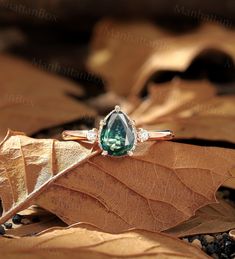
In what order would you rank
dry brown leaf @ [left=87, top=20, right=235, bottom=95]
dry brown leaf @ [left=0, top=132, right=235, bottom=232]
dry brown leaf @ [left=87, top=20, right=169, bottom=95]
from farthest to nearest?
dry brown leaf @ [left=87, top=20, right=169, bottom=95] < dry brown leaf @ [left=87, top=20, right=235, bottom=95] < dry brown leaf @ [left=0, top=132, right=235, bottom=232]

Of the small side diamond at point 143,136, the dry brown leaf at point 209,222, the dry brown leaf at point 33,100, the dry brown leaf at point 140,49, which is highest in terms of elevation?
the dry brown leaf at point 140,49

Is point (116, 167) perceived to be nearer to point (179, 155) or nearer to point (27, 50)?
point (179, 155)

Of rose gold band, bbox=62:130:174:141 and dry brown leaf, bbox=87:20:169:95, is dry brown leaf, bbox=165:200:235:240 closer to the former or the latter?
rose gold band, bbox=62:130:174:141

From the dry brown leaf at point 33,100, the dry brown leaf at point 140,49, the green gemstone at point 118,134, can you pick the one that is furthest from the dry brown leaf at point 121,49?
the green gemstone at point 118,134

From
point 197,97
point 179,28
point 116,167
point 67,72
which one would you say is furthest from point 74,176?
point 179,28

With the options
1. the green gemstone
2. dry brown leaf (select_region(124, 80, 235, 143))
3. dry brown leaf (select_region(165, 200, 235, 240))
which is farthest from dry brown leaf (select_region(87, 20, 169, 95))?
dry brown leaf (select_region(165, 200, 235, 240))

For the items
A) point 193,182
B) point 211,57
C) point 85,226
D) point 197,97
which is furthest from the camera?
point 211,57

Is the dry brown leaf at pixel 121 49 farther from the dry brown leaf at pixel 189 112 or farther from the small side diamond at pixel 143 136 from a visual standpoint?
the small side diamond at pixel 143 136
